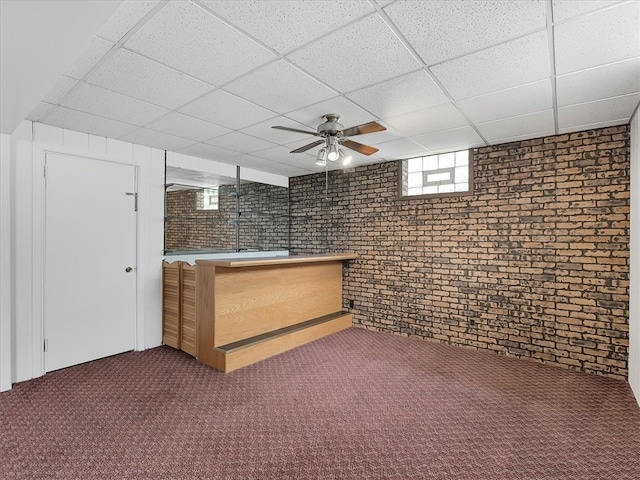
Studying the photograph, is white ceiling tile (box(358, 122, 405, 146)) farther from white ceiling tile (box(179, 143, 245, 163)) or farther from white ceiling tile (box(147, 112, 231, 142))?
white ceiling tile (box(179, 143, 245, 163))

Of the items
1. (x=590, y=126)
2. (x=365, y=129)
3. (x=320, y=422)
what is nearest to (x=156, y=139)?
(x=365, y=129)

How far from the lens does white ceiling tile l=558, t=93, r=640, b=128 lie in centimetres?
285

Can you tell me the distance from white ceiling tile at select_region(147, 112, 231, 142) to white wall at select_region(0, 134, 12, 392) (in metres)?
1.31

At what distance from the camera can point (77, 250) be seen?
365 cm

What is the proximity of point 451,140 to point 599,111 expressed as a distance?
1394 mm

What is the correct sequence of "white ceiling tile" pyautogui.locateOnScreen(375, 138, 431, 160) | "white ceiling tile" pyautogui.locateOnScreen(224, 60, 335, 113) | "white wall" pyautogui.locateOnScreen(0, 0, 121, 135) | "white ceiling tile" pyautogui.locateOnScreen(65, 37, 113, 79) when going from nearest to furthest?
"white wall" pyautogui.locateOnScreen(0, 0, 121, 135) → "white ceiling tile" pyautogui.locateOnScreen(65, 37, 113, 79) → "white ceiling tile" pyautogui.locateOnScreen(224, 60, 335, 113) → "white ceiling tile" pyautogui.locateOnScreen(375, 138, 431, 160)

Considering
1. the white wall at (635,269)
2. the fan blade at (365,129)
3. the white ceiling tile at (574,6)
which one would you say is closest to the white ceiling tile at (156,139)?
the fan blade at (365,129)

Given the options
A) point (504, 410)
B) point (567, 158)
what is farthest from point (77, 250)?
point (567, 158)

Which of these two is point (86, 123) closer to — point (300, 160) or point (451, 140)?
point (300, 160)

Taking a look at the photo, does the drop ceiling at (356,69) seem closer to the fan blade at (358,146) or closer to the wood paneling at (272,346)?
the fan blade at (358,146)

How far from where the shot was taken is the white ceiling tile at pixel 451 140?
3721mm

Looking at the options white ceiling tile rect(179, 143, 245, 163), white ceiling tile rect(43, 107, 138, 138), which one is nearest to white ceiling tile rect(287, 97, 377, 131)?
white ceiling tile rect(179, 143, 245, 163)

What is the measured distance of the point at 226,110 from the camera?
3094mm

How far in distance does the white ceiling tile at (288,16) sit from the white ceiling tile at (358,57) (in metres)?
0.09
